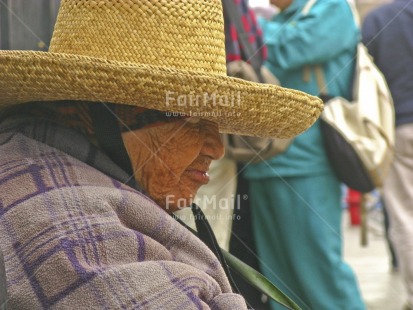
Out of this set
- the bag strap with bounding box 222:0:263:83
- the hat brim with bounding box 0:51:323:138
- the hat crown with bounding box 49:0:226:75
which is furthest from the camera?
the bag strap with bounding box 222:0:263:83

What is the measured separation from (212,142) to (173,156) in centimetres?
13

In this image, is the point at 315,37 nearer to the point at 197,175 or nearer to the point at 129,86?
the point at 197,175

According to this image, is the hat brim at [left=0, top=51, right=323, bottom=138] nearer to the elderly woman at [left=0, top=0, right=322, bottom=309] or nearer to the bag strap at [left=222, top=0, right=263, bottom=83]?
the elderly woman at [left=0, top=0, right=322, bottom=309]

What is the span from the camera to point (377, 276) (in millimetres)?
6051

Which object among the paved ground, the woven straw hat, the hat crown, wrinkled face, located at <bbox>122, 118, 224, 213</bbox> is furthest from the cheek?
the paved ground

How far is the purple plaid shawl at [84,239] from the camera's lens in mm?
1542

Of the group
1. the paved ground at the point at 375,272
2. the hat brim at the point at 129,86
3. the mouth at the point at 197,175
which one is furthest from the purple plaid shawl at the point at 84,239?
the paved ground at the point at 375,272

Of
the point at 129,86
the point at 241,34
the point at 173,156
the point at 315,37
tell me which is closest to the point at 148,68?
the point at 129,86

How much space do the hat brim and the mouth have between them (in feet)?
0.54

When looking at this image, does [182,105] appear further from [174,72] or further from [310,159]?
[310,159]

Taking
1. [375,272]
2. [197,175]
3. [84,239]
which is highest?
[84,239]

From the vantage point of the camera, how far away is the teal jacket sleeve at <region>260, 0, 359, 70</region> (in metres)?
3.57

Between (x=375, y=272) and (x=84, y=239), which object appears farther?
(x=375, y=272)

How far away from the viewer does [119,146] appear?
1920 mm
